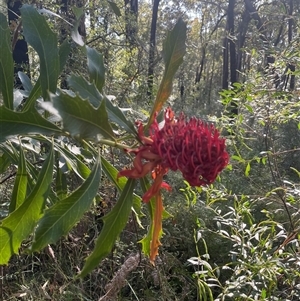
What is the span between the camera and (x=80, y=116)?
45 cm

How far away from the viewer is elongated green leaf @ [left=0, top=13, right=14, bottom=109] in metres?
0.63

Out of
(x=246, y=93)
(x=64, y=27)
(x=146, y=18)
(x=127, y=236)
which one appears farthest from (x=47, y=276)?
(x=146, y=18)

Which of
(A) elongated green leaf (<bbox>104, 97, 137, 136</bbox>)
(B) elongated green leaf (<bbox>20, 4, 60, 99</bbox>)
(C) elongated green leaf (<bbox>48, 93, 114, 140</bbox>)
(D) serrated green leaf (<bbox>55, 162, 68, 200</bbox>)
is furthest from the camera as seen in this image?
(D) serrated green leaf (<bbox>55, 162, 68, 200</bbox>)

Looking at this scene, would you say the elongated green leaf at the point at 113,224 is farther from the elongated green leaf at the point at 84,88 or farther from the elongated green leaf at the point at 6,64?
the elongated green leaf at the point at 6,64

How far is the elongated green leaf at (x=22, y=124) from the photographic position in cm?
Answer: 48

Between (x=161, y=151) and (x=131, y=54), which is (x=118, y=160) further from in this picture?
(x=161, y=151)

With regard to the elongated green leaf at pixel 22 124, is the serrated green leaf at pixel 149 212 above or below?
below

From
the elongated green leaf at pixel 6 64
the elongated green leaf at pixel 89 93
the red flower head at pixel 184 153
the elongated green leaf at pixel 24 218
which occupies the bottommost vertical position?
the elongated green leaf at pixel 24 218

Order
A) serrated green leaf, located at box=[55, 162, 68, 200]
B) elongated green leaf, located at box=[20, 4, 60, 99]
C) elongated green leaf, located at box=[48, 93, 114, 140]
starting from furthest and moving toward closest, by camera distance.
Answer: serrated green leaf, located at box=[55, 162, 68, 200]
elongated green leaf, located at box=[20, 4, 60, 99]
elongated green leaf, located at box=[48, 93, 114, 140]

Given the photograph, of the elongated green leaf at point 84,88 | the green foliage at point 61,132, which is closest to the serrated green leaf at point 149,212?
the green foliage at point 61,132

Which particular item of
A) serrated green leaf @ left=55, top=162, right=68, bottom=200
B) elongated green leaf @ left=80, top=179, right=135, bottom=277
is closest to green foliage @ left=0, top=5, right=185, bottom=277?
elongated green leaf @ left=80, top=179, right=135, bottom=277

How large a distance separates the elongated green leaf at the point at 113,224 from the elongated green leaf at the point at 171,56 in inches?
5.4

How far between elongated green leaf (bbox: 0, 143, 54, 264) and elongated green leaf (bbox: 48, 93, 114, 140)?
0.14m

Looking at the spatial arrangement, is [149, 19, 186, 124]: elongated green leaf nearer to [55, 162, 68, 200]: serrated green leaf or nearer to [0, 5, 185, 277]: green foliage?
[0, 5, 185, 277]: green foliage
